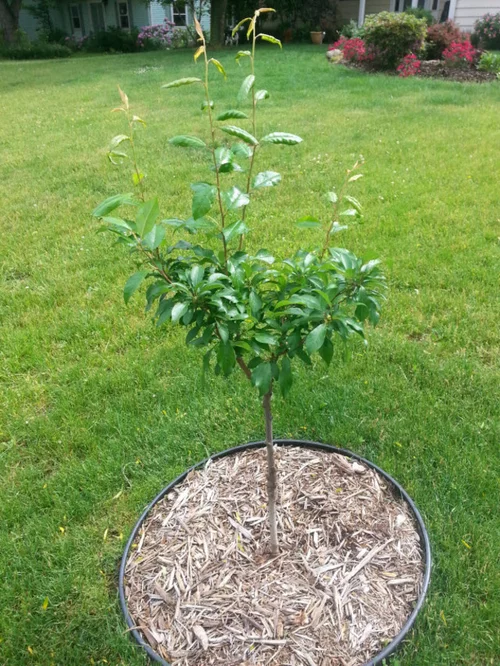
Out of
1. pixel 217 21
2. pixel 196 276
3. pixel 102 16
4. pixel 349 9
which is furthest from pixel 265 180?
pixel 102 16

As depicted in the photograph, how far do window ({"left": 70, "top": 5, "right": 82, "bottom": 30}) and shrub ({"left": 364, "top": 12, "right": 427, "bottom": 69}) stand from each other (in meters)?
21.3

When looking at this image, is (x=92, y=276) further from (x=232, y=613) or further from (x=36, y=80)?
(x=36, y=80)

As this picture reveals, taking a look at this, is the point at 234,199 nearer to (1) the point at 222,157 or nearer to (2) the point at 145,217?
(1) the point at 222,157

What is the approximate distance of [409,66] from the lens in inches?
435

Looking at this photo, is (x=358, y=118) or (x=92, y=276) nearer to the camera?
(x=92, y=276)

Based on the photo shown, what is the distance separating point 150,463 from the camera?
8.54ft

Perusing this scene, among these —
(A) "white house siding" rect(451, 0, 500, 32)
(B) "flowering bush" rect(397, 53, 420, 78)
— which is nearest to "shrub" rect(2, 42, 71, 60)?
(A) "white house siding" rect(451, 0, 500, 32)

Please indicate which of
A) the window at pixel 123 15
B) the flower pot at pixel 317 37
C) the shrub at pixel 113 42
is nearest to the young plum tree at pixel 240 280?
the flower pot at pixel 317 37

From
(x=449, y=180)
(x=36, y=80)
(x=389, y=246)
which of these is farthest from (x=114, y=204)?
(x=36, y=80)

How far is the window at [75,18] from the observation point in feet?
88.6

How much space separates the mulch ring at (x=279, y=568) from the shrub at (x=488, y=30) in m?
15.9

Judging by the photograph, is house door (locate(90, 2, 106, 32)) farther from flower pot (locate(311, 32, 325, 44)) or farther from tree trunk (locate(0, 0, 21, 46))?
flower pot (locate(311, 32, 325, 44))

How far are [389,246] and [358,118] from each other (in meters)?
4.51

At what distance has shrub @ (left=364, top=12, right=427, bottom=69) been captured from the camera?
11.0 metres
